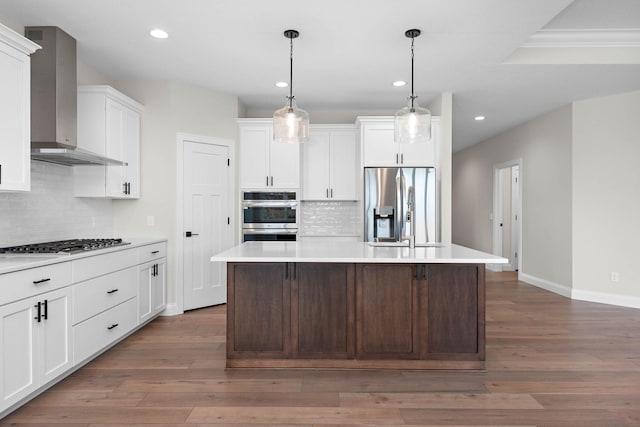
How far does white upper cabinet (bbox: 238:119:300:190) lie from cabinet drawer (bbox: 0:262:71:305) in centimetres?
264

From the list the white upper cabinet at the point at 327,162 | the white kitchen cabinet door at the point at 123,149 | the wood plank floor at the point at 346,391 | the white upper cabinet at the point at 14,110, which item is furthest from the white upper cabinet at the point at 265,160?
the white upper cabinet at the point at 14,110

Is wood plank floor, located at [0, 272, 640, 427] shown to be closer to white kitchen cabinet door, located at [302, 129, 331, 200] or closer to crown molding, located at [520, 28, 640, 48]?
white kitchen cabinet door, located at [302, 129, 331, 200]

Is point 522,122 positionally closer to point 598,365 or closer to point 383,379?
point 598,365

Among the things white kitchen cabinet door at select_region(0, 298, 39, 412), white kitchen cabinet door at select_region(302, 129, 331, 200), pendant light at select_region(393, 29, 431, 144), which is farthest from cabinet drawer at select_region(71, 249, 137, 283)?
pendant light at select_region(393, 29, 431, 144)

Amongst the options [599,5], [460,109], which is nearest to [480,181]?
[460,109]

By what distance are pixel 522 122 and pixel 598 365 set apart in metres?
4.48

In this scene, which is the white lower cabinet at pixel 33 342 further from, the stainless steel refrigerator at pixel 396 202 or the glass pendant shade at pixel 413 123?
the stainless steel refrigerator at pixel 396 202

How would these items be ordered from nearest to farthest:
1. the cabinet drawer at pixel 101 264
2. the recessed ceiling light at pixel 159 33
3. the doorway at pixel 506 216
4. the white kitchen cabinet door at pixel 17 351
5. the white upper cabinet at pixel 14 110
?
1. the white kitchen cabinet door at pixel 17 351
2. the white upper cabinet at pixel 14 110
3. the cabinet drawer at pixel 101 264
4. the recessed ceiling light at pixel 159 33
5. the doorway at pixel 506 216

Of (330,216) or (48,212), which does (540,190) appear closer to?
(330,216)

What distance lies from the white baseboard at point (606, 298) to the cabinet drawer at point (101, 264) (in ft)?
17.8

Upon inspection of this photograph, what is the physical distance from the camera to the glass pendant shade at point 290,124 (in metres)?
2.94

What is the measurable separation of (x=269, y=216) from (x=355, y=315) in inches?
97.1

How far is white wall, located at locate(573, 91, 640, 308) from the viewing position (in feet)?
15.4

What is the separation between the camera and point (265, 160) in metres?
4.99
